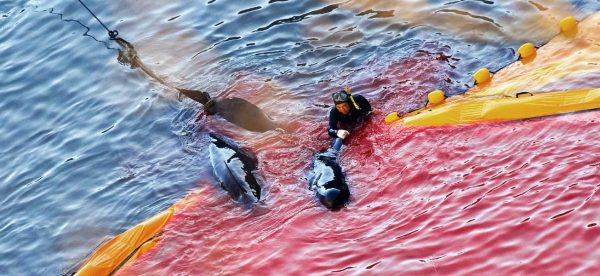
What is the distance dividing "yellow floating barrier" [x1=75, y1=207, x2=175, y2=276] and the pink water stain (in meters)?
0.17

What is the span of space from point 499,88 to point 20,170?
9.02 m

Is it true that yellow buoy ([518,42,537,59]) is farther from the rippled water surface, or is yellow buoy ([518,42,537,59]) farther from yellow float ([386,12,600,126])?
the rippled water surface

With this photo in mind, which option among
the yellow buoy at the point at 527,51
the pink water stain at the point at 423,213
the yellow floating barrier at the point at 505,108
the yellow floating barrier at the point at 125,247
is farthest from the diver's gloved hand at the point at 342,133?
the yellow buoy at the point at 527,51

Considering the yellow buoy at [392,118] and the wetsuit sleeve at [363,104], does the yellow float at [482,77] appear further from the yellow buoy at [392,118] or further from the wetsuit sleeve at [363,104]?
the wetsuit sleeve at [363,104]

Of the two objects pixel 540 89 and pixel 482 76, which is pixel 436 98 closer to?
pixel 482 76

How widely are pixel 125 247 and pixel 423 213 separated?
435 centimetres

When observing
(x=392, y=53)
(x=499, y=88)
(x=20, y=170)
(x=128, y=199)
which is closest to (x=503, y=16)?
(x=392, y=53)

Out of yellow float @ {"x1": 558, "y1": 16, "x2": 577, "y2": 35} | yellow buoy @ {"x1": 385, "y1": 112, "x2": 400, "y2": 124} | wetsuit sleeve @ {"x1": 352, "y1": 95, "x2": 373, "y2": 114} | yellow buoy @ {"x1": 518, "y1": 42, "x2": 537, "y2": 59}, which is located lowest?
yellow buoy @ {"x1": 385, "y1": 112, "x2": 400, "y2": 124}

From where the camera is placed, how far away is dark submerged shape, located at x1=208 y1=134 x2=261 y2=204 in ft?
30.7

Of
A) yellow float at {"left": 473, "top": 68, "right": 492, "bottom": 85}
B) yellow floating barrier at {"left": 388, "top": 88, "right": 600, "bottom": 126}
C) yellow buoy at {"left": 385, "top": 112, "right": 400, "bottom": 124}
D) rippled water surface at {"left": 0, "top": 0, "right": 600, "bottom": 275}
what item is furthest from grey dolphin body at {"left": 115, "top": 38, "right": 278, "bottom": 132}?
yellow float at {"left": 473, "top": 68, "right": 492, "bottom": 85}

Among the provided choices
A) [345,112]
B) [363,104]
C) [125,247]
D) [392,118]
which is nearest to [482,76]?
[392,118]

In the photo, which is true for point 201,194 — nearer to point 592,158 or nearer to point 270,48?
point 270,48

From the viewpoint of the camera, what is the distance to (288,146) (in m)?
10.6

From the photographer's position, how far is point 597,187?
7.05m
